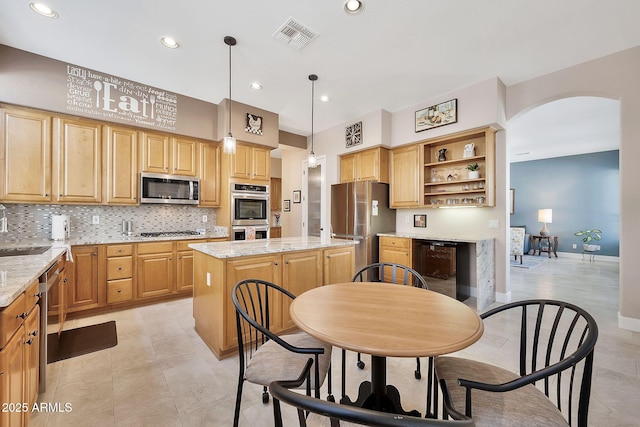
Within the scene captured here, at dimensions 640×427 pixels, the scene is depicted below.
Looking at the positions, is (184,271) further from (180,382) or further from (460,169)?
(460,169)

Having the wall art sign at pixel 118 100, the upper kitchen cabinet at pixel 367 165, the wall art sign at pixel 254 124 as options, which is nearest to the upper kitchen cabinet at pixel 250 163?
the wall art sign at pixel 254 124

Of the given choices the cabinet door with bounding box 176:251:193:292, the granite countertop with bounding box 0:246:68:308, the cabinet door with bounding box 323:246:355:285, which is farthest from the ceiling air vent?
the cabinet door with bounding box 176:251:193:292

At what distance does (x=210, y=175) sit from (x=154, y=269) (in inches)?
64.1

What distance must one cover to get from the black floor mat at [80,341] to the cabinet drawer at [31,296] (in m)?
1.11

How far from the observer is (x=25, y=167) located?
297 centimetres

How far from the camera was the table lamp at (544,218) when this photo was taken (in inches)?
291

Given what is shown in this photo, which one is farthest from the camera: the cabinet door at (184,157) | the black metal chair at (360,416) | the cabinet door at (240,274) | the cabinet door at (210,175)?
the cabinet door at (210,175)

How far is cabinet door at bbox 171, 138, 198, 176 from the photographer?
3971 mm

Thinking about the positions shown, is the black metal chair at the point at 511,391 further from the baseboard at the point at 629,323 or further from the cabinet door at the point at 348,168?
the cabinet door at the point at 348,168

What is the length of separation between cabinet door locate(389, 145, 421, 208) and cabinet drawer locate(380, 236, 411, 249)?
2.11 feet

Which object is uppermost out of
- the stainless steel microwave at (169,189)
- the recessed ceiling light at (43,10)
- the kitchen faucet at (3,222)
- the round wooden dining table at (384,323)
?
the recessed ceiling light at (43,10)

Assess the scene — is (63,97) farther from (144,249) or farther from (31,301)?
(31,301)

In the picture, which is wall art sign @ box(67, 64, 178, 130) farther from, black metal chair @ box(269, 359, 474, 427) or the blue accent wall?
the blue accent wall

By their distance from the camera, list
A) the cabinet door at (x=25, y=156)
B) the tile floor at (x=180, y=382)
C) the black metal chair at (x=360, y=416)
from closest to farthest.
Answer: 1. the black metal chair at (x=360, y=416)
2. the tile floor at (x=180, y=382)
3. the cabinet door at (x=25, y=156)
